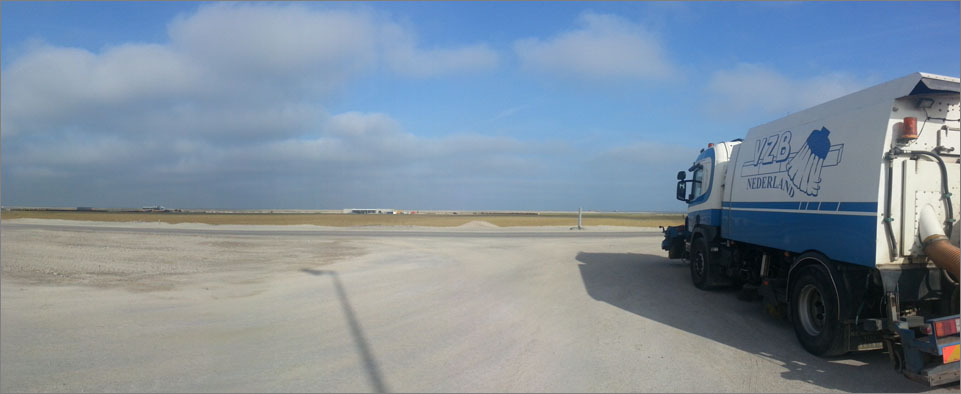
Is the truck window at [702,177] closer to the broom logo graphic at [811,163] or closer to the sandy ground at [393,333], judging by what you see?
the sandy ground at [393,333]

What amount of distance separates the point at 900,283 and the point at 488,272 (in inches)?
369

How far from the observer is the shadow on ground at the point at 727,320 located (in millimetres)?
6023

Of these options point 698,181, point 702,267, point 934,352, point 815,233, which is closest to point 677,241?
point 698,181

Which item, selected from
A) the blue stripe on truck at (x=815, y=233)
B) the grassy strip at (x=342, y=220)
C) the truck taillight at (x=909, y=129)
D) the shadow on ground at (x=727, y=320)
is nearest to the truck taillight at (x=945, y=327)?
the shadow on ground at (x=727, y=320)

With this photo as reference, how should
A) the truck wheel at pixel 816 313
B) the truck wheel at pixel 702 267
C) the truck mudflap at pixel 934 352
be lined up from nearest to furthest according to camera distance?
1. the truck mudflap at pixel 934 352
2. the truck wheel at pixel 816 313
3. the truck wheel at pixel 702 267

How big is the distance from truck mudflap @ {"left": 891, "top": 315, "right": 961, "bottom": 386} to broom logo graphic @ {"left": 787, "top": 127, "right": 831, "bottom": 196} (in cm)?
240

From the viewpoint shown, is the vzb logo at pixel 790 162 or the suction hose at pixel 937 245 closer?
the suction hose at pixel 937 245

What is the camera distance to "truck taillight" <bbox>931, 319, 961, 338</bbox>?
17.7ft

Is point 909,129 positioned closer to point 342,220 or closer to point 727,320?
point 727,320

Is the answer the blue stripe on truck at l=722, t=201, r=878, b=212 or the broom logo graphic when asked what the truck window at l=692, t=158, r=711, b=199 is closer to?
the blue stripe on truck at l=722, t=201, r=878, b=212

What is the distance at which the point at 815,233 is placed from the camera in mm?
7305

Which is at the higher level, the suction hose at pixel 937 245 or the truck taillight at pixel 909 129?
the truck taillight at pixel 909 129

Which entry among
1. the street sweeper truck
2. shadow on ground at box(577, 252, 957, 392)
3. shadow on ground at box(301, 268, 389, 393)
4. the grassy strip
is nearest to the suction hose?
the street sweeper truck

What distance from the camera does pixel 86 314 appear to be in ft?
28.2
